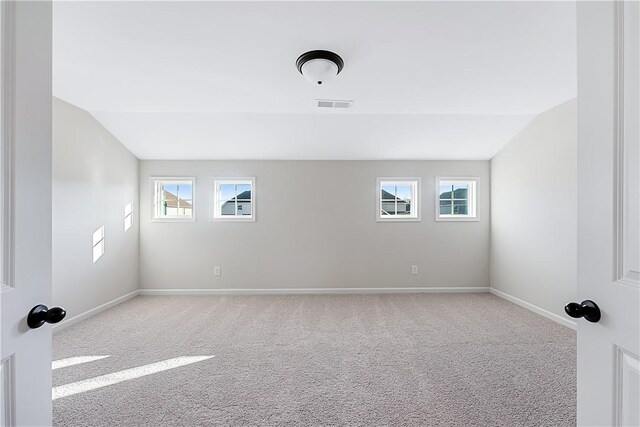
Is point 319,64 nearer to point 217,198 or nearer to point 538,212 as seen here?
point 217,198

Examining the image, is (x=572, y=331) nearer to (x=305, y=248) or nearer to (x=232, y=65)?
(x=305, y=248)

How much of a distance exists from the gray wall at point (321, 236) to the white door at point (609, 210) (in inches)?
153

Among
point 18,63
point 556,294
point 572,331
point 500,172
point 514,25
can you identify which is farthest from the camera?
point 500,172

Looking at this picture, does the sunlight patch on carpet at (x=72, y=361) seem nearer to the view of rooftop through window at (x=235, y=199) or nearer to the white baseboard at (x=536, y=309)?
the view of rooftop through window at (x=235, y=199)

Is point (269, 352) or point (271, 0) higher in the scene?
point (271, 0)

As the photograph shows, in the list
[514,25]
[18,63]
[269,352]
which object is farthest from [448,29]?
[269,352]

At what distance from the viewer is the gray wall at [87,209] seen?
10.5ft

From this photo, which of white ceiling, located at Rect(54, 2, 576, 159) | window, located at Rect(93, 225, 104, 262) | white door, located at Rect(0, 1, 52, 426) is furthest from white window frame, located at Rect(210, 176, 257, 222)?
white door, located at Rect(0, 1, 52, 426)

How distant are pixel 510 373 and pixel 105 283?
4.62 meters

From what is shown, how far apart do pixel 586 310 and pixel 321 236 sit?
4011mm

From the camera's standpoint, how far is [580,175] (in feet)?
2.86

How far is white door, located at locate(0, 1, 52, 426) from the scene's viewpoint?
692 millimetres

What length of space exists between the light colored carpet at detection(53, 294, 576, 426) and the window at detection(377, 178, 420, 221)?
1588 mm

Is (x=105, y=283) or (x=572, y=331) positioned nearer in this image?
(x=572, y=331)
